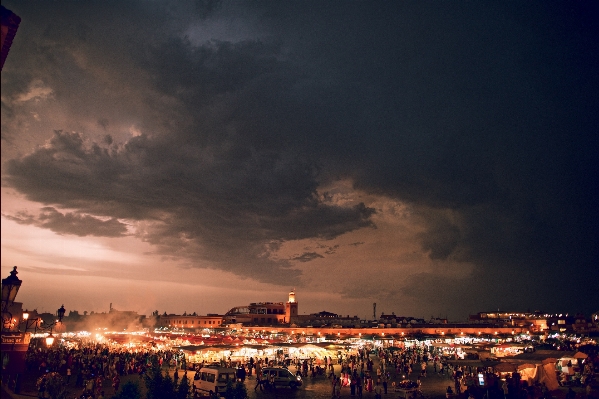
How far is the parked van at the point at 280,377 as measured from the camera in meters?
29.2

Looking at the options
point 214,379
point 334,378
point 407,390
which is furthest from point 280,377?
point 407,390

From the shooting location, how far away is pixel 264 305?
433 feet

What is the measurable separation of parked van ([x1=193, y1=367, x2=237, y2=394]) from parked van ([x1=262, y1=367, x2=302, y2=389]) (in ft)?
13.1

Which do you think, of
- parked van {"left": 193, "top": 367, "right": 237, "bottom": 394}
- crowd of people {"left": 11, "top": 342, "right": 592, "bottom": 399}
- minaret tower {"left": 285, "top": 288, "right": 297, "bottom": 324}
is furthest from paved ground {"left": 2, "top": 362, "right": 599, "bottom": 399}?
minaret tower {"left": 285, "top": 288, "right": 297, "bottom": 324}

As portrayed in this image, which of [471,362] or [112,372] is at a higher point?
[471,362]

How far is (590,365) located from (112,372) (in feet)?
125

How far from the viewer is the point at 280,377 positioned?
29.3 meters

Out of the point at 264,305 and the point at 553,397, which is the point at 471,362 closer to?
the point at 553,397

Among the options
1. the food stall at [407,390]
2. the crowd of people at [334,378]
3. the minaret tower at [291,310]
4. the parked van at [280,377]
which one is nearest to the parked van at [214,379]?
the crowd of people at [334,378]

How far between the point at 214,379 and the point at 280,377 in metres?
5.66

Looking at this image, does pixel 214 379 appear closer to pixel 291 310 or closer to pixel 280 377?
pixel 280 377

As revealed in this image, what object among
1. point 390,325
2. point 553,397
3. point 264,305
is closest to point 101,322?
point 264,305

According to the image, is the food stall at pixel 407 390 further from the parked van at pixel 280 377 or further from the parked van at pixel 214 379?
the parked van at pixel 214 379

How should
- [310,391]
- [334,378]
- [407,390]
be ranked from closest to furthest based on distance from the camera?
1. [407,390]
2. [334,378]
3. [310,391]
